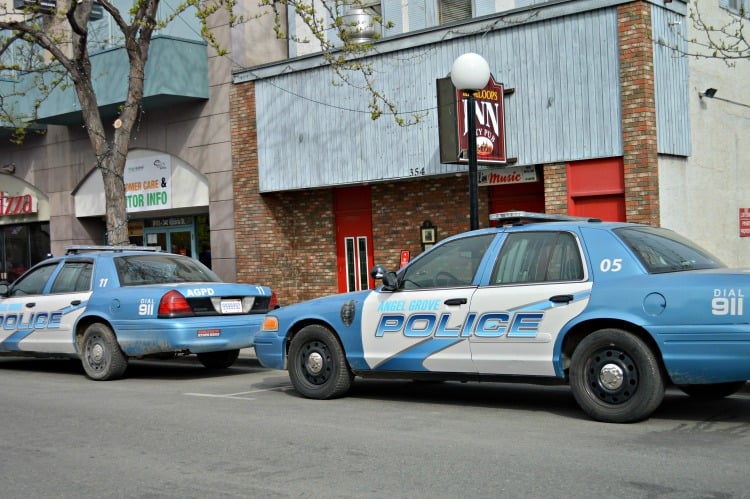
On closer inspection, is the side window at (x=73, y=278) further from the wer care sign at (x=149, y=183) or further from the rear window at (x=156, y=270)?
the wer care sign at (x=149, y=183)

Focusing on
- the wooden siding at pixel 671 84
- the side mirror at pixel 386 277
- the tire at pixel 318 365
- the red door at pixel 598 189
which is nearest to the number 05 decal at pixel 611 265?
the side mirror at pixel 386 277

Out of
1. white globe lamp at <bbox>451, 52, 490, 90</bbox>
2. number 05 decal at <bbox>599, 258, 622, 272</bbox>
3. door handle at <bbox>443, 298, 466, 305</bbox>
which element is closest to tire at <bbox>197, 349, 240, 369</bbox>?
white globe lamp at <bbox>451, 52, 490, 90</bbox>

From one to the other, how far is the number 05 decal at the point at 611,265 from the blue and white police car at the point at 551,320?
10 mm

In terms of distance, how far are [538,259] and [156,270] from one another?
568 centimetres

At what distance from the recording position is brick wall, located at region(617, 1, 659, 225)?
14.3m

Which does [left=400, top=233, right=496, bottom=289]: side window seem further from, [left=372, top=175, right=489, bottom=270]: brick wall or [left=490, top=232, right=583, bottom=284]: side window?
[left=372, top=175, right=489, bottom=270]: brick wall

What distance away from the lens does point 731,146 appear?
17.0 metres

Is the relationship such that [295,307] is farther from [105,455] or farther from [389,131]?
[389,131]

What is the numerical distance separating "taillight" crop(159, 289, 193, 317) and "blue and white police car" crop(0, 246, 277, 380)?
0.01 metres

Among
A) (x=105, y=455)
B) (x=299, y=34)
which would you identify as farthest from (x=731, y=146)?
(x=105, y=455)

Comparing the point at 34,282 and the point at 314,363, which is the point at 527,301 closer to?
the point at 314,363

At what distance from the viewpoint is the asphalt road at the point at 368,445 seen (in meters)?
5.56

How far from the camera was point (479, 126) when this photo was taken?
15.2 meters

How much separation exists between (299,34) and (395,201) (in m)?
4.51
